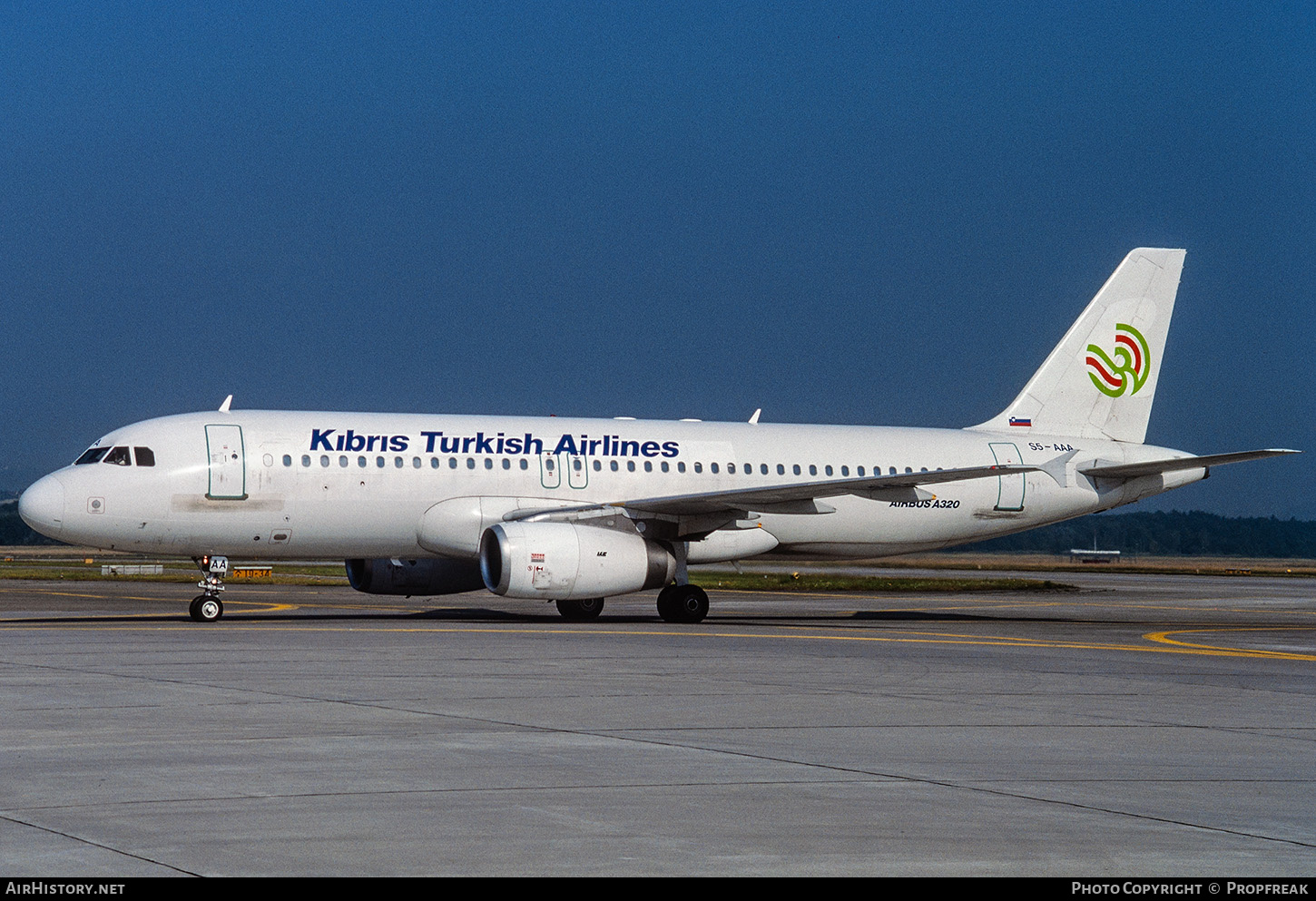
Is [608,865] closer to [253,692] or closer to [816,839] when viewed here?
[816,839]

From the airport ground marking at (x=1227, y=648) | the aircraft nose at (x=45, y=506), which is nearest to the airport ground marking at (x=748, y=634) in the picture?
the airport ground marking at (x=1227, y=648)

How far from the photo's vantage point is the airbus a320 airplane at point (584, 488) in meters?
26.3

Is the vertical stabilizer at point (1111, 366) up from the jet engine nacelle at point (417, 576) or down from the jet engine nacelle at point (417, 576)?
up

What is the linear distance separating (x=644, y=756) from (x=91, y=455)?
62.2 feet

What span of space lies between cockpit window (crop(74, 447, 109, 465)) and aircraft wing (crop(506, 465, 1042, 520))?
287 inches

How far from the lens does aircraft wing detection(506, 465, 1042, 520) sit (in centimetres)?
2695

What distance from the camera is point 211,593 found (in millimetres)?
26234

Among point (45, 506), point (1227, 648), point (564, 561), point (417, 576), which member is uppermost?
point (45, 506)

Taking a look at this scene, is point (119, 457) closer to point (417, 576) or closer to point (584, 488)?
point (417, 576)

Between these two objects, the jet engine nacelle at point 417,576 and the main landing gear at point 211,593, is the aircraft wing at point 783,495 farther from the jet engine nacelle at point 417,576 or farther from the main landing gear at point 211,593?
the main landing gear at point 211,593

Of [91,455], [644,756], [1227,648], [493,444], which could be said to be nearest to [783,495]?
[493,444]

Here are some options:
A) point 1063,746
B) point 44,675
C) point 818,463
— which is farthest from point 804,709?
point 818,463

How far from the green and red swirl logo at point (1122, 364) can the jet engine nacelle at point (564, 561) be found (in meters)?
12.9

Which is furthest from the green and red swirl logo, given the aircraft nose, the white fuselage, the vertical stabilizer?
the aircraft nose
